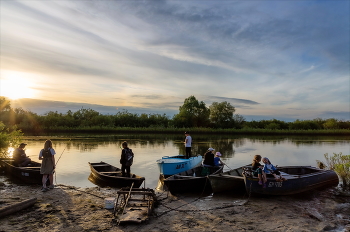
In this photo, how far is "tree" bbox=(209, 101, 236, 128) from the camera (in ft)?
246

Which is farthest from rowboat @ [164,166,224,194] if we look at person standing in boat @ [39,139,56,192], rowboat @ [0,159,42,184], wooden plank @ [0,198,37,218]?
rowboat @ [0,159,42,184]

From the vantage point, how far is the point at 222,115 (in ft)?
248

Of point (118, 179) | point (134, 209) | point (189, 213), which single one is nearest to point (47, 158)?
point (118, 179)

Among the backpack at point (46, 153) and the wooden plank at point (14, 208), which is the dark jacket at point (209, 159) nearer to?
the backpack at point (46, 153)

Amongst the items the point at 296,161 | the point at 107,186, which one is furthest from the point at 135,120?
the point at 107,186

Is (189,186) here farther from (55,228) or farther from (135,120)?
(135,120)

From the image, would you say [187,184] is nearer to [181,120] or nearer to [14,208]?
[14,208]

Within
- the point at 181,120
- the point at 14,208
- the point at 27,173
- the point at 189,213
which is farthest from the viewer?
the point at 181,120

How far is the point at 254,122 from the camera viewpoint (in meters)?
80.0

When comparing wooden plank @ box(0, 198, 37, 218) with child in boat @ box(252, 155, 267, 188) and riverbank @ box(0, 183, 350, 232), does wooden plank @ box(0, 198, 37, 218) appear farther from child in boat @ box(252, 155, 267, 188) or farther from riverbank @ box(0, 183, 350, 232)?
child in boat @ box(252, 155, 267, 188)

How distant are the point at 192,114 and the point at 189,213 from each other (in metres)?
65.7

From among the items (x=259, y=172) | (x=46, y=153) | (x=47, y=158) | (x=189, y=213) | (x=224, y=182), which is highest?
(x=46, y=153)

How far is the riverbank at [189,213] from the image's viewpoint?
648 cm

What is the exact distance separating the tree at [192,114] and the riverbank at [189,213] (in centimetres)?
6166
